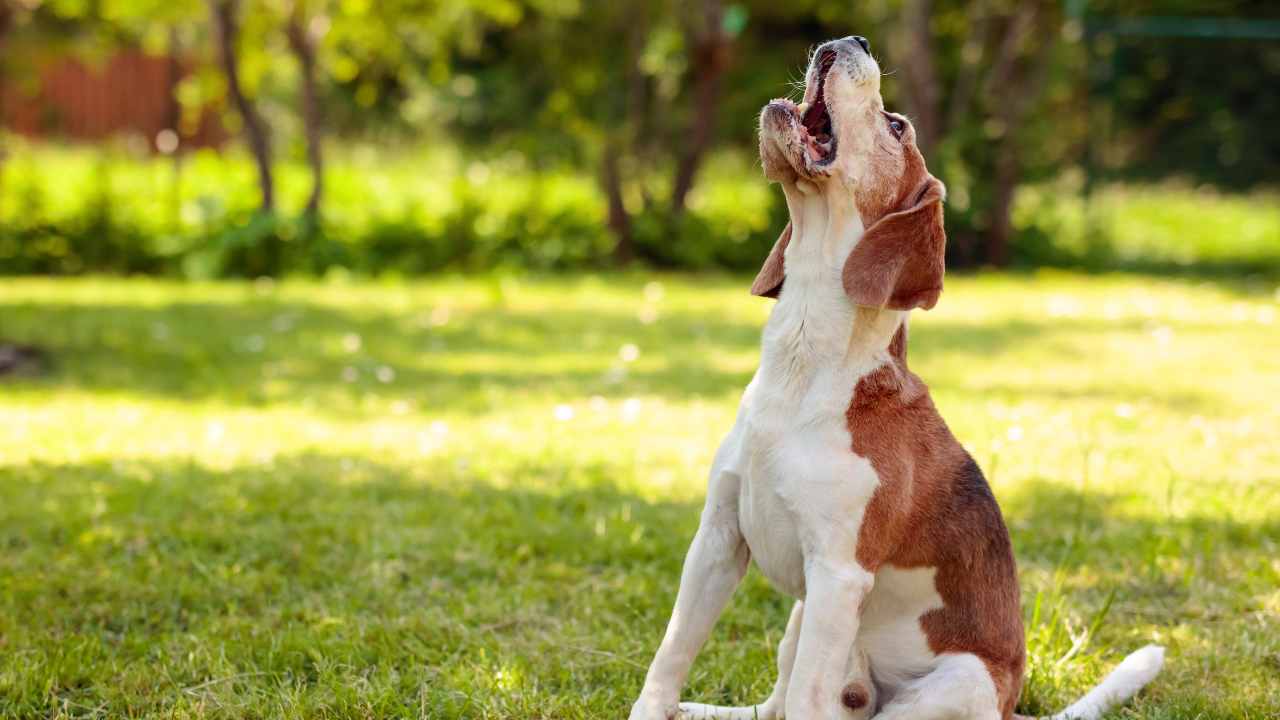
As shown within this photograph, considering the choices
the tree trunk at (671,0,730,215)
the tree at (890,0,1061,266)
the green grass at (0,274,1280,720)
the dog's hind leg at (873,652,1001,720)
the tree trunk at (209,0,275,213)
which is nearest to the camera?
the dog's hind leg at (873,652,1001,720)

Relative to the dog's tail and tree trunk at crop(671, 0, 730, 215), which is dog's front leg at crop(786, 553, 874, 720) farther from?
tree trunk at crop(671, 0, 730, 215)

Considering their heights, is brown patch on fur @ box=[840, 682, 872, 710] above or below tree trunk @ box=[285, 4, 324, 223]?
below

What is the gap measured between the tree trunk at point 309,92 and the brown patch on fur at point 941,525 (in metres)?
10.6

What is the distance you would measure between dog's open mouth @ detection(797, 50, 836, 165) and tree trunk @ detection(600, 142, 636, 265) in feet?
33.8

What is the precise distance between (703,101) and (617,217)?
1453 mm

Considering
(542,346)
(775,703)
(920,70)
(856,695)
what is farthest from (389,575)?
(920,70)

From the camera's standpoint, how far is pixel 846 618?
99.0 inches

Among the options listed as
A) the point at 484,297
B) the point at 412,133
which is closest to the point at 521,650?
the point at 484,297

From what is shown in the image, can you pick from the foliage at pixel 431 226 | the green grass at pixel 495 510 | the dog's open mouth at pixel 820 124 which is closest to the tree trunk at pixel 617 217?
the foliage at pixel 431 226

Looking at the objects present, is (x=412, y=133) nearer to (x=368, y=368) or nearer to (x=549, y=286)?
(x=549, y=286)

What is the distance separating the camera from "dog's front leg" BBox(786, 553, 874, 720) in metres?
2.51

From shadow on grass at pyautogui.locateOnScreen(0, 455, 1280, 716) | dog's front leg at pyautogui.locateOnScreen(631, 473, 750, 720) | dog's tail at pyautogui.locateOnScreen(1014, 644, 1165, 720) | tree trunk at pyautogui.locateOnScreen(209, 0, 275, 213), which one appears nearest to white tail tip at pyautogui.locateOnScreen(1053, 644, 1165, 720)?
dog's tail at pyautogui.locateOnScreen(1014, 644, 1165, 720)

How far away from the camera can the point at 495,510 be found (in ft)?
15.6

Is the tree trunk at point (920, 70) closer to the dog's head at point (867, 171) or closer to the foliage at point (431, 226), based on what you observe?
the foliage at point (431, 226)
